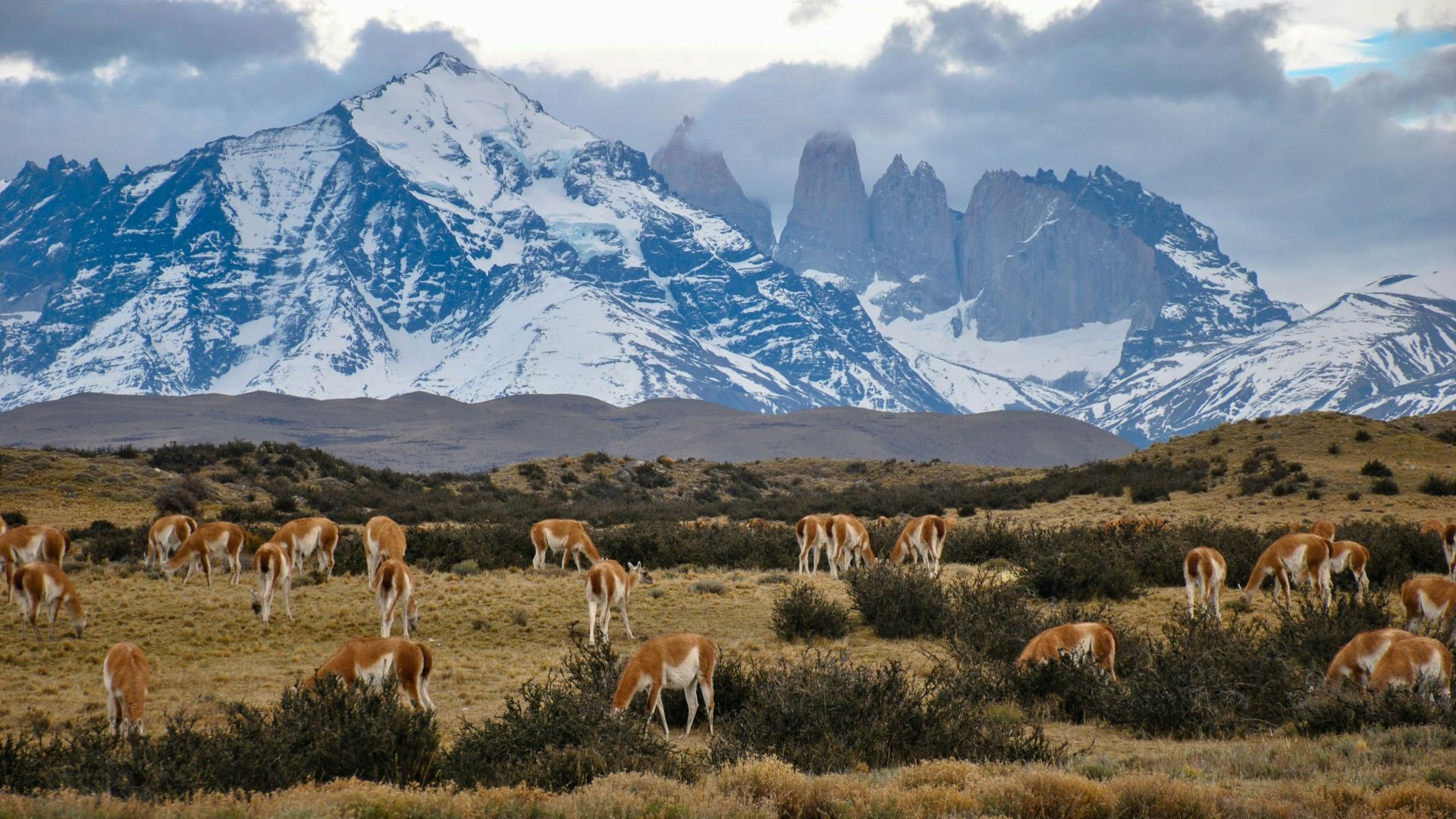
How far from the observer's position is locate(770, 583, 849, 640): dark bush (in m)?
17.7

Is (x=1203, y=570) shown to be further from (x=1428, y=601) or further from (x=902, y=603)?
(x=902, y=603)

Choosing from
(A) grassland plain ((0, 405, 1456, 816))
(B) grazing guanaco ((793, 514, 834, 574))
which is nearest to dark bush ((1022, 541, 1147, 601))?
(A) grassland plain ((0, 405, 1456, 816))

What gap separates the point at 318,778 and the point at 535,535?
1495 cm

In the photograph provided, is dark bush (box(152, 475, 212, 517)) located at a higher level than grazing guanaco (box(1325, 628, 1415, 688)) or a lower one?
higher

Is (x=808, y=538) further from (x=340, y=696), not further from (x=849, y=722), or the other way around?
(x=340, y=696)

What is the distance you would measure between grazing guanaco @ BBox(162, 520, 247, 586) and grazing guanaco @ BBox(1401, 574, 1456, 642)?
781 inches

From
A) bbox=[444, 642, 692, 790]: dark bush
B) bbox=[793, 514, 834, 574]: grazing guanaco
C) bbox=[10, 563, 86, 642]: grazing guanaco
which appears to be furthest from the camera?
bbox=[793, 514, 834, 574]: grazing guanaco

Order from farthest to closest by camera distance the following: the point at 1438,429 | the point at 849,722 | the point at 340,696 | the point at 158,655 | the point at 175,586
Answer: the point at 1438,429 → the point at 175,586 → the point at 158,655 → the point at 849,722 → the point at 340,696

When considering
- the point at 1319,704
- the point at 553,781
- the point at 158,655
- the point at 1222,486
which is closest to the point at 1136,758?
the point at 1319,704

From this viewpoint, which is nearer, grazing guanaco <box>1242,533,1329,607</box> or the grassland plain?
the grassland plain

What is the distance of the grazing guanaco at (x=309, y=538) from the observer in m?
21.4

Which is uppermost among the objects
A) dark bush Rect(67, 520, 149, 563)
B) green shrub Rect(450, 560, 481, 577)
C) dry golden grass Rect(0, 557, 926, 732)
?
dark bush Rect(67, 520, 149, 563)

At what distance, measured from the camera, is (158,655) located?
1638 cm

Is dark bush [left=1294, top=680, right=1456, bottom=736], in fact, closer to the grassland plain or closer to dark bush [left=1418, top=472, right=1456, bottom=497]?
the grassland plain
